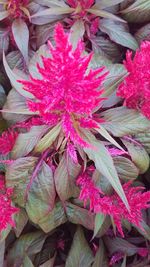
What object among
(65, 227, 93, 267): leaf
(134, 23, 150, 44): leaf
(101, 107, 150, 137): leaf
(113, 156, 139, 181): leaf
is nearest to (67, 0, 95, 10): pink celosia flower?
(134, 23, 150, 44): leaf

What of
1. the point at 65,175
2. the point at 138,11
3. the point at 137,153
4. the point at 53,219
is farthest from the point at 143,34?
the point at 53,219

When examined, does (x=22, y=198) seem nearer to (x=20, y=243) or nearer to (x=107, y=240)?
(x=20, y=243)

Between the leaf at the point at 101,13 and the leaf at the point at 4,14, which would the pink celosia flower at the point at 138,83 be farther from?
the leaf at the point at 4,14

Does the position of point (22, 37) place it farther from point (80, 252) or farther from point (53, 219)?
point (80, 252)

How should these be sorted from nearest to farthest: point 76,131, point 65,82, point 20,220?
1. point 65,82
2. point 76,131
3. point 20,220

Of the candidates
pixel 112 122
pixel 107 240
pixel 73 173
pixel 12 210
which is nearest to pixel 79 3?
pixel 112 122

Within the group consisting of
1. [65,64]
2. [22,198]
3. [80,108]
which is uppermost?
[65,64]

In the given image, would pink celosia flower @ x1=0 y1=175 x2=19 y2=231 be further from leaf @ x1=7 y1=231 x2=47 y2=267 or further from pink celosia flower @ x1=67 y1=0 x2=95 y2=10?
pink celosia flower @ x1=67 y1=0 x2=95 y2=10

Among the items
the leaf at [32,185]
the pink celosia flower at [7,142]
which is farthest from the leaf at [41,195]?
the pink celosia flower at [7,142]
